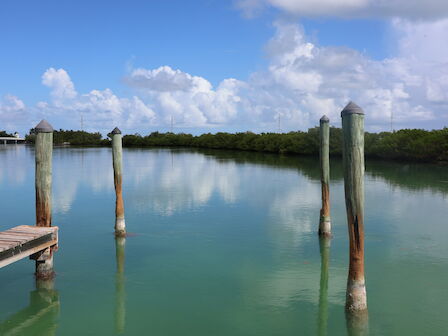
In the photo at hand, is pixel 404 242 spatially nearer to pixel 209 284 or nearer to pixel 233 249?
Answer: pixel 233 249

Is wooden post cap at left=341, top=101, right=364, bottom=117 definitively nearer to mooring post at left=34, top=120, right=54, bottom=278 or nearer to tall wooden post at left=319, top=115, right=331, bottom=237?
tall wooden post at left=319, top=115, right=331, bottom=237

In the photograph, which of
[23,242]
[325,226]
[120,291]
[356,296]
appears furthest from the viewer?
[325,226]

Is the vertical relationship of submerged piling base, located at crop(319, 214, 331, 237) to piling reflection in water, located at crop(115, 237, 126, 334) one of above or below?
above

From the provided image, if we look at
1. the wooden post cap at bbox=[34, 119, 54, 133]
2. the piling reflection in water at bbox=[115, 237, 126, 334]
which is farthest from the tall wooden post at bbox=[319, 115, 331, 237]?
the wooden post cap at bbox=[34, 119, 54, 133]

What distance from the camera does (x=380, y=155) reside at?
47.2m

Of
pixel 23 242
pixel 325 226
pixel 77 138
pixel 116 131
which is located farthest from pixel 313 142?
pixel 77 138

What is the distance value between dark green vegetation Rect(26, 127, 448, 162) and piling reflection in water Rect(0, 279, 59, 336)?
38.4 m

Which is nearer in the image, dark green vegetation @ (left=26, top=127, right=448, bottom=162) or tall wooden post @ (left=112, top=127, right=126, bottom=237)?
tall wooden post @ (left=112, top=127, right=126, bottom=237)

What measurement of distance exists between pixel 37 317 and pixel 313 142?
52.1 meters

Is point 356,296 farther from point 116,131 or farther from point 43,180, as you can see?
point 116,131

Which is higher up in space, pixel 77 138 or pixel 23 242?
pixel 77 138

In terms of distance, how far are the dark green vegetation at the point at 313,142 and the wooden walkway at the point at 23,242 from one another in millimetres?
38210

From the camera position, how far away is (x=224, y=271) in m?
10.4

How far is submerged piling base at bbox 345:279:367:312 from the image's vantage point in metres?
7.41
